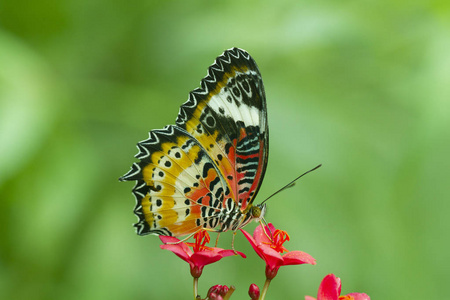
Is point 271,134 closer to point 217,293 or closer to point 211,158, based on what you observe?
point 211,158

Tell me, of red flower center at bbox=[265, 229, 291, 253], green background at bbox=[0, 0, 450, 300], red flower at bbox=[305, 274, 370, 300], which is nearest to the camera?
red flower at bbox=[305, 274, 370, 300]

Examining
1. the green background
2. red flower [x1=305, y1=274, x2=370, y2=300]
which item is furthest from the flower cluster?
the green background

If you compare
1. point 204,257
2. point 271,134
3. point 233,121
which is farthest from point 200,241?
point 271,134

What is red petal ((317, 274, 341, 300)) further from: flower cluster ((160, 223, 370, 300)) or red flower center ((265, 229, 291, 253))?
red flower center ((265, 229, 291, 253))

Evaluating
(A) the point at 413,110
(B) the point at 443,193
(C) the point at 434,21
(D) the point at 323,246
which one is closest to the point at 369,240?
(D) the point at 323,246

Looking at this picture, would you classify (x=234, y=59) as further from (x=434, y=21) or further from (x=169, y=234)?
(x=434, y=21)
